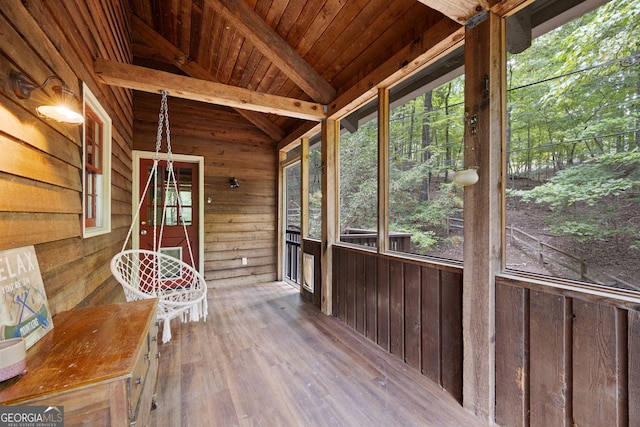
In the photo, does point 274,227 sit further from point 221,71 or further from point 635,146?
point 635,146

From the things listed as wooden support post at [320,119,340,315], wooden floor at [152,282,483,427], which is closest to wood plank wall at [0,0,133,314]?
wooden floor at [152,282,483,427]

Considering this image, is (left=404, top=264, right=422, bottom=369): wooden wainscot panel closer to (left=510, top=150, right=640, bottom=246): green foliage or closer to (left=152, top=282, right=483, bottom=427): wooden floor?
(left=152, top=282, right=483, bottom=427): wooden floor

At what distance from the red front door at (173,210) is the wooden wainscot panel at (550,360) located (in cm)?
396

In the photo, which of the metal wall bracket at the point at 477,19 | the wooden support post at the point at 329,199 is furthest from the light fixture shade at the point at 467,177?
the wooden support post at the point at 329,199

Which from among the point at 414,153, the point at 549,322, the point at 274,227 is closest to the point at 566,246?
the point at 549,322

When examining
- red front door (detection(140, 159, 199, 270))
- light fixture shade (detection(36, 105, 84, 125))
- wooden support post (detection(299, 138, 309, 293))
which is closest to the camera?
light fixture shade (detection(36, 105, 84, 125))

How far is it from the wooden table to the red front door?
9.61 feet

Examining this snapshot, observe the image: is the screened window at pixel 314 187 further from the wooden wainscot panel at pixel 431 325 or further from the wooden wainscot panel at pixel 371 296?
the wooden wainscot panel at pixel 431 325

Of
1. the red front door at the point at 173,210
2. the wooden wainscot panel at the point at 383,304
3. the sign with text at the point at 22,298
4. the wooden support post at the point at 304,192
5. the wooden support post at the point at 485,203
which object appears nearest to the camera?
the sign with text at the point at 22,298

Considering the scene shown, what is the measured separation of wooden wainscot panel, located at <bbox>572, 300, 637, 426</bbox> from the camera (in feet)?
3.83

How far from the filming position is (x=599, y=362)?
48.1 inches

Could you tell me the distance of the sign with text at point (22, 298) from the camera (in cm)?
98

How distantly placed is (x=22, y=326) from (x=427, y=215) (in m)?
2.32

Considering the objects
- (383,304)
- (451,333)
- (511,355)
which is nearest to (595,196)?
(511,355)
